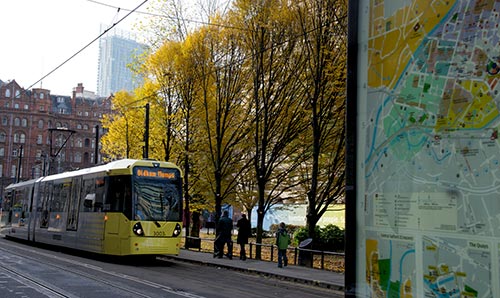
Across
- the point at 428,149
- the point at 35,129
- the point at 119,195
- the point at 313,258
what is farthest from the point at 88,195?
the point at 35,129

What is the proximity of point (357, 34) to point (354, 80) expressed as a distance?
0.29 metres

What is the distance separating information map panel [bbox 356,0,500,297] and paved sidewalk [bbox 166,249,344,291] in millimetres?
11571

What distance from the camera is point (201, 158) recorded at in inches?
1098

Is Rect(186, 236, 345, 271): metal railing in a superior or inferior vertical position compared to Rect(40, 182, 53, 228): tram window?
inferior

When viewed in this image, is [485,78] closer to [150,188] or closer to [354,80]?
[354,80]

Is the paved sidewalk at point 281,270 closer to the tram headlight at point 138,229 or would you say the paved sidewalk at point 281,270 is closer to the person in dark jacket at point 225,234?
the person in dark jacket at point 225,234

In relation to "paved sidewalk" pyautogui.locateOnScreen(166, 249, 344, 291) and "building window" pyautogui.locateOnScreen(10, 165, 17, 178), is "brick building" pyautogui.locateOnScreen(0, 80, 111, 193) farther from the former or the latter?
"paved sidewalk" pyautogui.locateOnScreen(166, 249, 344, 291)

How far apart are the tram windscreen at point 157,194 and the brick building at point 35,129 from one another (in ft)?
287

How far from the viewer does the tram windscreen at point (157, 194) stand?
1825 centimetres

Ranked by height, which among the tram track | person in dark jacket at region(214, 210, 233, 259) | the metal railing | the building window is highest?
the building window

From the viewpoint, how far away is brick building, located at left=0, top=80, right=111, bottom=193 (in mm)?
104312

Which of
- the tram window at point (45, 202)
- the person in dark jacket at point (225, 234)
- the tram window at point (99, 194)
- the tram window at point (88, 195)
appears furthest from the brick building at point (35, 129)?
the tram window at point (99, 194)

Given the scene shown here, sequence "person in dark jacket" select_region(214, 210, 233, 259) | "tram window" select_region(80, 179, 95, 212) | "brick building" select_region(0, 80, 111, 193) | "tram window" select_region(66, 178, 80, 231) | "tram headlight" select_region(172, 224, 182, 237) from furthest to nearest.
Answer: "brick building" select_region(0, 80, 111, 193), "tram window" select_region(66, 178, 80, 231), "person in dark jacket" select_region(214, 210, 233, 259), "tram window" select_region(80, 179, 95, 212), "tram headlight" select_region(172, 224, 182, 237)

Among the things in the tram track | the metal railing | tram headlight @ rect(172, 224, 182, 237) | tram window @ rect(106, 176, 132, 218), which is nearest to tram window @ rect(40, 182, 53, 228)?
tram window @ rect(106, 176, 132, 218)
